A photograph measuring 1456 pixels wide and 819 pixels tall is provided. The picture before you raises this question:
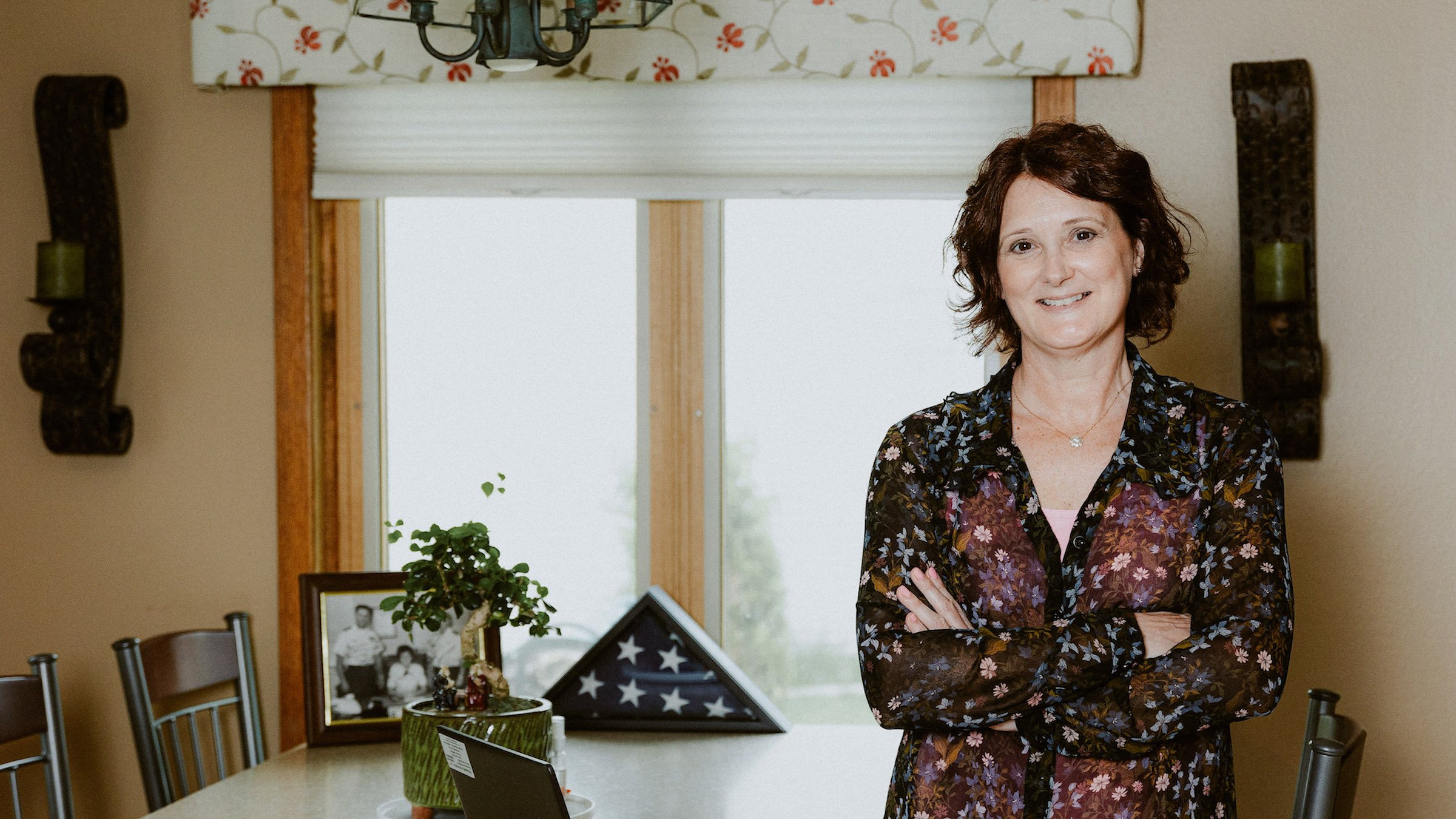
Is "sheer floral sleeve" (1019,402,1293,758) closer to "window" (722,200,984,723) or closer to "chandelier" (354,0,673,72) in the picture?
"chandelier" (354,0,673,72)

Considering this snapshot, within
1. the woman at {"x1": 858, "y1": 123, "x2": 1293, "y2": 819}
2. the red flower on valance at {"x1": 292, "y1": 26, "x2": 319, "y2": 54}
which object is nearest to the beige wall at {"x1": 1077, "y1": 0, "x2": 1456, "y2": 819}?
the woman at {"x1": 858, "y1": 123, "x2": 1293, "y2": 819}

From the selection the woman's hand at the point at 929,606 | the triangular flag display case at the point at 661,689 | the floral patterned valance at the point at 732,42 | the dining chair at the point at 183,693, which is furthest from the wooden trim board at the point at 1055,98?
the dining chair at the point at 183,693

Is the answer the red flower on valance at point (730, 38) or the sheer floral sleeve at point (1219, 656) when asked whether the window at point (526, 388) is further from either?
the sheer floral sleeve at point (1219, 656)

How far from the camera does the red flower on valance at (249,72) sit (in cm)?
269

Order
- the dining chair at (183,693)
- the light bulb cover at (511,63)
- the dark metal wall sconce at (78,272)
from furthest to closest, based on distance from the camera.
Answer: the dark metal wall sconce at (78,272)
the dining chair at (183,693)
the light bulb cover at (511,63)

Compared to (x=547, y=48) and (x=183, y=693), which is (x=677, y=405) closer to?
(x=547, y=48)

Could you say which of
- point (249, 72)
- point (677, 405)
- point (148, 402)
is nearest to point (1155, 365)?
point (677, 405)

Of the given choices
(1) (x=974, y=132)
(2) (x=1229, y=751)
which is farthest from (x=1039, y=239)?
(1) (x=974, y=132)

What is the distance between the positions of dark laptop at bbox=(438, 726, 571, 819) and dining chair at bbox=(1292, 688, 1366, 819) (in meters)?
0.76

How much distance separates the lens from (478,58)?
81.2 inches

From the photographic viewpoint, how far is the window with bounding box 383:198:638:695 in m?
2.78

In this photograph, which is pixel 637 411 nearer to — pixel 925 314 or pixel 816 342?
pixel 816 342

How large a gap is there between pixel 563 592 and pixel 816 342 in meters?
0.78

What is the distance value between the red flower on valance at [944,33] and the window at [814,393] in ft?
1.10
